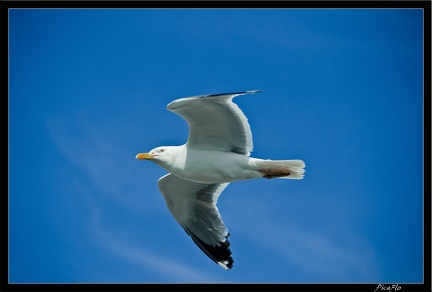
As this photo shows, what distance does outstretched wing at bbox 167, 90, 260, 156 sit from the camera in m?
7.18

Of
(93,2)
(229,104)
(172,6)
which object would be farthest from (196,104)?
(93,2)

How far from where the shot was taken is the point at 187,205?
881cm

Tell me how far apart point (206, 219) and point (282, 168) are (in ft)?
5.45

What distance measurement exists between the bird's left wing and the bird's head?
1.14 meters

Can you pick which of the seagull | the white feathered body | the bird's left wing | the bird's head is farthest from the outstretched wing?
the bird's left wing

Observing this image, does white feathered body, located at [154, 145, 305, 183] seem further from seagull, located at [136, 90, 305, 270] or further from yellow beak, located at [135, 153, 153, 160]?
yellow beak, located at [135, 153, 153, 160]

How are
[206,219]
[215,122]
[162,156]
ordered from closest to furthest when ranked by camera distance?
1. [215,122]
2. [162,156]
3. [206,219]

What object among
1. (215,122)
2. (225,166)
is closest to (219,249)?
(225,166)

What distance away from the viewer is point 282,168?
7.68 m

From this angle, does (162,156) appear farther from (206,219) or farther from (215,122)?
(206,219)

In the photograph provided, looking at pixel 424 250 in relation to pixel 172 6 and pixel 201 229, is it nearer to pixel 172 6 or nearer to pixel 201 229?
pixel 201 229
